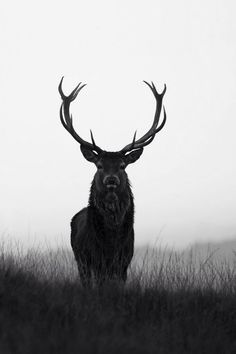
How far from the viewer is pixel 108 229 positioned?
8.15m

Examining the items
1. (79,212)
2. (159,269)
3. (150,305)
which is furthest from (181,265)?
(79,212)

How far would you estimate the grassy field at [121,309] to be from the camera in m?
4.47

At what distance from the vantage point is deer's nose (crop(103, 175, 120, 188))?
7906 mm

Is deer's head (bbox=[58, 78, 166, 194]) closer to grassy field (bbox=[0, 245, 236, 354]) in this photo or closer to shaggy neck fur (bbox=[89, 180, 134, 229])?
shaggy neck fur (bbox=[89, 180, 134, 229])

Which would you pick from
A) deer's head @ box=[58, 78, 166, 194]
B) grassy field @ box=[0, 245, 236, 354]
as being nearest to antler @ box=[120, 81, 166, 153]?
deer's head @ box=[58, 78, 166, 194]

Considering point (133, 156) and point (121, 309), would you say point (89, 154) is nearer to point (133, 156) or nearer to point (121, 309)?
point (133, 156)

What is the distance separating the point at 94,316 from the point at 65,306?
25 cm

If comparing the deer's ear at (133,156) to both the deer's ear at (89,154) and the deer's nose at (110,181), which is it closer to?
the deer's ear at (89,154)

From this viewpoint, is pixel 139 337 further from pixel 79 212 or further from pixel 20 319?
pixel 79 212

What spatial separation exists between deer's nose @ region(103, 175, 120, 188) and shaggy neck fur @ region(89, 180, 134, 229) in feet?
0.38

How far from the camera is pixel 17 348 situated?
421 cm

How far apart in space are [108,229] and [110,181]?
654 millimetres

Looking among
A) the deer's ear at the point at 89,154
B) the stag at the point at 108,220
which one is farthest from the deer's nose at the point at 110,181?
the deer's ear at the point at 89,154

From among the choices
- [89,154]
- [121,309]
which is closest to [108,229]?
[89,154]
